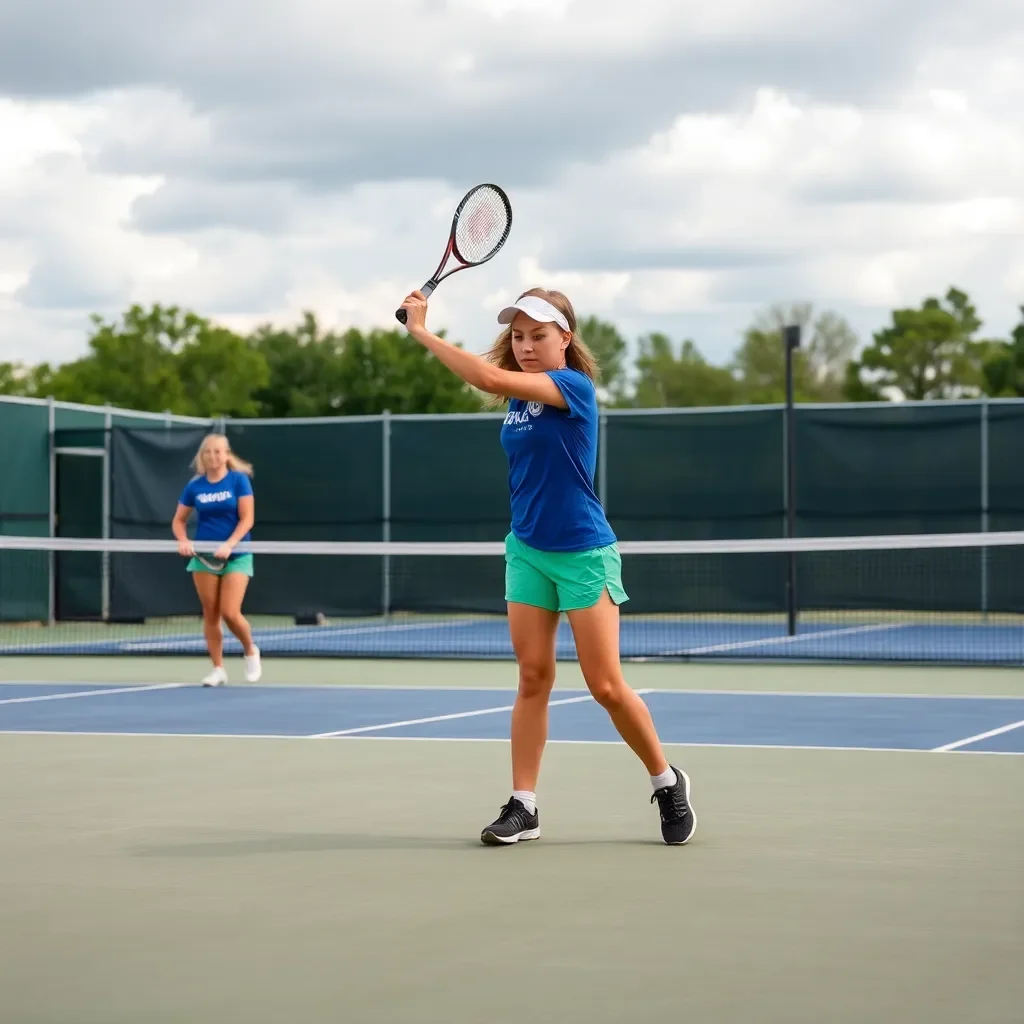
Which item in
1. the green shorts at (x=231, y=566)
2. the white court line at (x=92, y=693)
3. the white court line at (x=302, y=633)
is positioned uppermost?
the green shorts at (x=231, y=566)

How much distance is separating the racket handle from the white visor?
232 mm

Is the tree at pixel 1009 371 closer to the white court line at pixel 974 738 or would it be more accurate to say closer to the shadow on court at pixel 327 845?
the white court line at pixel 974 738

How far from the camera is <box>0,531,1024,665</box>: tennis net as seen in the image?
1692 cm

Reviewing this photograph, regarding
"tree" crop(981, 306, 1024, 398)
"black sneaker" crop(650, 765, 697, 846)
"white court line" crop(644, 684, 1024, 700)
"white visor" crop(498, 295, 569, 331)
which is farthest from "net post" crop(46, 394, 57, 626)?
"tree" crop(981, 306, 1024, 398)

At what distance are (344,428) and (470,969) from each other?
16.4 metres

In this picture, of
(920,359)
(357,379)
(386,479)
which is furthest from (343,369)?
(386,479)

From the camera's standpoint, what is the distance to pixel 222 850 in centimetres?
555

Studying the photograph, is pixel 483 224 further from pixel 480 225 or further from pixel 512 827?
pixel 512 827

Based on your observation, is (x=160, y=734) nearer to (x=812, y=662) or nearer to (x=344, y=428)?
(x=812, y=662)

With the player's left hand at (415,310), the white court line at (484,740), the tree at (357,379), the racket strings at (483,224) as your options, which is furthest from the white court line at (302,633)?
the tree at (357,379)

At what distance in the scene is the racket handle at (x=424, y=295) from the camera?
5.28 meters

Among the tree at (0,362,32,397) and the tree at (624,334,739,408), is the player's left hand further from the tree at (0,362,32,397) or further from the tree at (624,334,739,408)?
the tree at (624,334,739,408)

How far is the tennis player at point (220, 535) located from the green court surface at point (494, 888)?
10.4ft

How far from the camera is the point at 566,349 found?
18.9 ft
